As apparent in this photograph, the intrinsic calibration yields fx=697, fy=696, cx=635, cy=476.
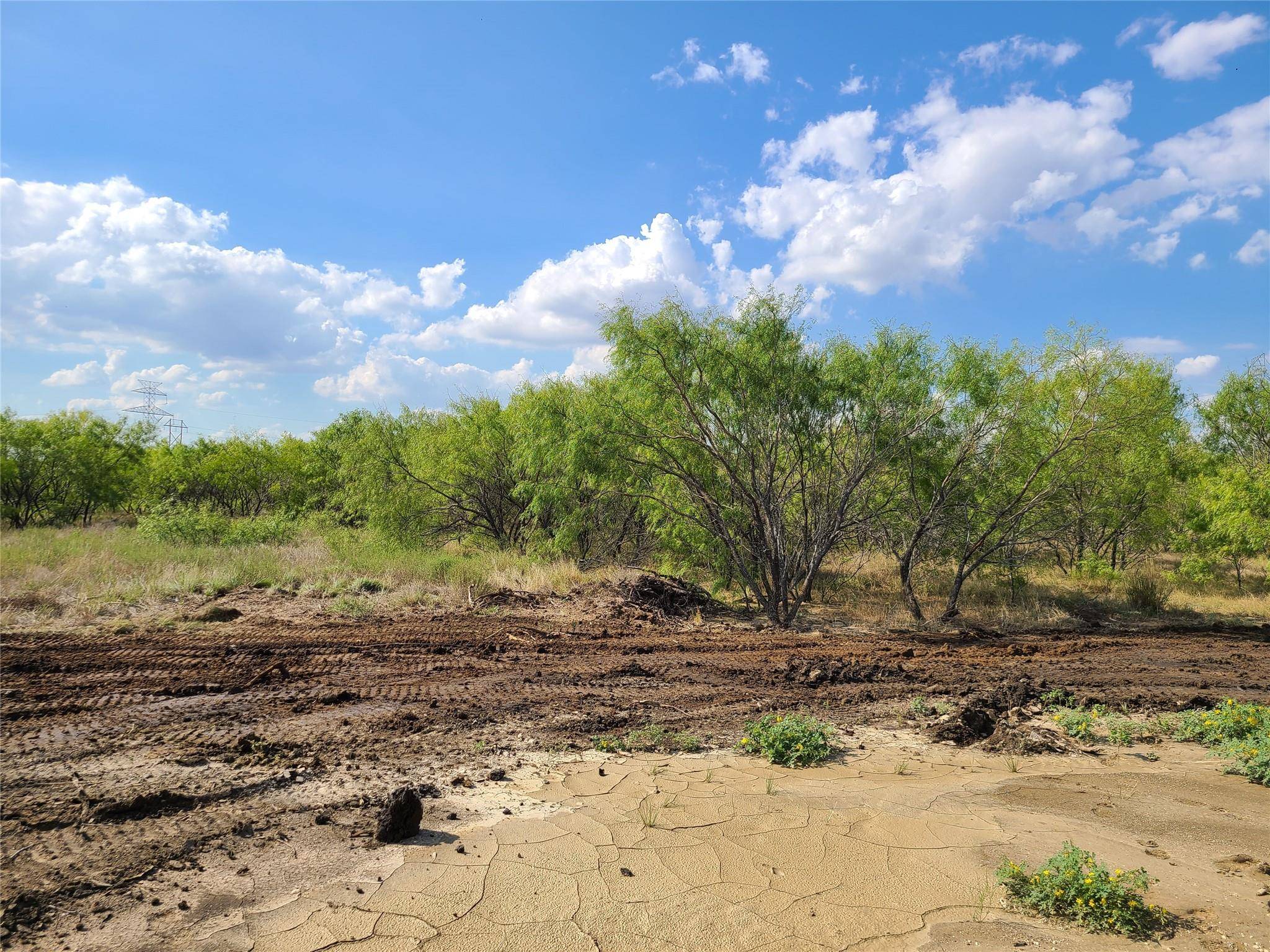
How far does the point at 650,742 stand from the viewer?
19.5 feet

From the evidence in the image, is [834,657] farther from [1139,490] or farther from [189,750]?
[1139,490]

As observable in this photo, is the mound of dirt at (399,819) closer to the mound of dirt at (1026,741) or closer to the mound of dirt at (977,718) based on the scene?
the mound of dirt at (977,718)

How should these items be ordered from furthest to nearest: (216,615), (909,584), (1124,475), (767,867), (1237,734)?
(1124,475)
(909,584)
(216,615)
(1237,734)
(767,867)

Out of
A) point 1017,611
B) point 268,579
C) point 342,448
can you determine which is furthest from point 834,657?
point 342,448

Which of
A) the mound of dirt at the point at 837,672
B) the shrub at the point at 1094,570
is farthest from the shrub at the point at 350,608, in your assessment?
the shrub at the point at 1094,570

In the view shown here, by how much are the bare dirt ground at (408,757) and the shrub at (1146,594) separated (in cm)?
751

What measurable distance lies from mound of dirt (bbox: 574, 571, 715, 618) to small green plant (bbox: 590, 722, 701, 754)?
6989 mm

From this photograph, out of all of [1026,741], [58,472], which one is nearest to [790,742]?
[1026,741]

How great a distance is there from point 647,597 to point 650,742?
8206mm

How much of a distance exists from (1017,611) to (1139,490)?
5.80 meters

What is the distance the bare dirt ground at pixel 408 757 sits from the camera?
3.27 metres

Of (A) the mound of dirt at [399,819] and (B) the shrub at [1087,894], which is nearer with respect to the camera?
(B) the shrub at [1087,894]

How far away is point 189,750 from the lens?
5305 mm

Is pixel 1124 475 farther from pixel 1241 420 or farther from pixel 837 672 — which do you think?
pixel 837 672
